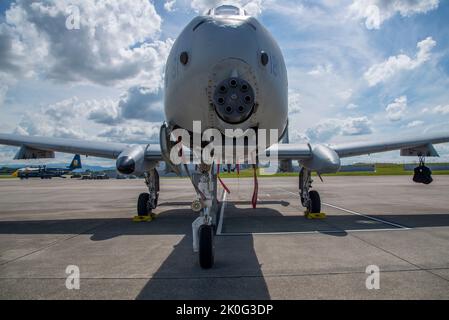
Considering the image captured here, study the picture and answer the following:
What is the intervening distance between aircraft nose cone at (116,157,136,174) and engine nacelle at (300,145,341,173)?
572 cm

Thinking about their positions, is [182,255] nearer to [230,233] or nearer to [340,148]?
[230,233]

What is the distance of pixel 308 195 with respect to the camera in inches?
465

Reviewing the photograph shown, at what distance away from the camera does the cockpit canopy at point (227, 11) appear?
476 centimetres

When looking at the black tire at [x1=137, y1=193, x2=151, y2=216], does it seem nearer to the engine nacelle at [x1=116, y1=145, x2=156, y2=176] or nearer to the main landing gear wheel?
the engine nacelle at [x1=116, y1=145, x2=156, y2=176]

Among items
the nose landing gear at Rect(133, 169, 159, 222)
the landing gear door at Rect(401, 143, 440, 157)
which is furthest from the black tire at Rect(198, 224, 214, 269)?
the landing gear door at Rect(401, 143, 440, 157)

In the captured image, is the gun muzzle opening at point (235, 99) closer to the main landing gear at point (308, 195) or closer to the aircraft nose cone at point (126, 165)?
the aircraft nose cone at point (126, 165)

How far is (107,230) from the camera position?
9336 mm

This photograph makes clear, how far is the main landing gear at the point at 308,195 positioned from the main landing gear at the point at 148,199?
5.54 metres

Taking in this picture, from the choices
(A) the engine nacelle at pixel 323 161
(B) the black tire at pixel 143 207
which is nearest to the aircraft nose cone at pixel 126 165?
(B) the black tire at pixel 143 207

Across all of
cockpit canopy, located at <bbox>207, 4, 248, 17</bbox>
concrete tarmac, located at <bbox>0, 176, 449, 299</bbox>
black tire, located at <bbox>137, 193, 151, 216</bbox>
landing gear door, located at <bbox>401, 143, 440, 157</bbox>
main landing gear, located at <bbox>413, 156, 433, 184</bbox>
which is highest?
cockpit canopy, located at <bbox>207, 4, 248, 17</bbox>

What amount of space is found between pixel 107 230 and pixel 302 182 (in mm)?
6994

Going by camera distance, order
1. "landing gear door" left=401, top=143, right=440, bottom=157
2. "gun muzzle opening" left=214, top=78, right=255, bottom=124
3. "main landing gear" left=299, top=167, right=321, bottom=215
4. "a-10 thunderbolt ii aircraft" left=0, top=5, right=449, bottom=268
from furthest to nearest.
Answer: "landing gear door" left=401, top=143, right=440, bottom=157 → "main landing gear" left=299, top=167, right=321, bottom=215 → "a-10 thunderbolt ii aircraft" left=0, top=5, right=449, bottom=268 → "gun muzzle opening" left=214, top=78, right=255, bottom=124

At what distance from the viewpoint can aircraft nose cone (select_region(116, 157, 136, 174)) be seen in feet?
32.0

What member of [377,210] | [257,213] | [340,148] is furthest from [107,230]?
[377,210]
